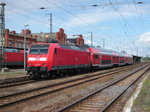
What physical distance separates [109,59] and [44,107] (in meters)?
32.1

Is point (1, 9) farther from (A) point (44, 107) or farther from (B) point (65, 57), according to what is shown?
(A) point (44, 107)

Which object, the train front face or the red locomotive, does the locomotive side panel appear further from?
the train front face

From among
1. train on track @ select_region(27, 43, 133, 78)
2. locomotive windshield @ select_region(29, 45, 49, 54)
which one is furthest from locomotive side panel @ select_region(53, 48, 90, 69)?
locomotive windshield @ select_region(29, 45, 49, 54)

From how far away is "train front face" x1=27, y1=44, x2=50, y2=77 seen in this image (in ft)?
62.1

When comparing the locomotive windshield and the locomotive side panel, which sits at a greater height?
the locomotive windshield

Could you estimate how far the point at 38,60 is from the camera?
19.3 meters

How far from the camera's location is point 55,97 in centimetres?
1162

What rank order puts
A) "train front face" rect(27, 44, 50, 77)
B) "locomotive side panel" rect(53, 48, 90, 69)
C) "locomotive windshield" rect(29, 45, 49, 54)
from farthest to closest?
"locomotive side panel" rect(53, 48, 90, 69), "locomotive windshield" rect(29, 45, 49, 54), "train front face" rect(27, 44, 50, 77)

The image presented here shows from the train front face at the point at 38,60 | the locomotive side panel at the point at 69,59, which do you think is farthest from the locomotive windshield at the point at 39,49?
the locomotive side panel at the point at 69,59

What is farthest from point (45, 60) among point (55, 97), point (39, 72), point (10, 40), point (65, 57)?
point (10, 40)

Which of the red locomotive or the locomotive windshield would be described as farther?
the locomotive windshield

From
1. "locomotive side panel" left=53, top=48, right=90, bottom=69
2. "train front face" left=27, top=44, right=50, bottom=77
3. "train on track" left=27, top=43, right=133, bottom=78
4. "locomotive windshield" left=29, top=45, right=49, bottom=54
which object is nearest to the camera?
"train front face" left=27, top=44, right=50, bottom=77

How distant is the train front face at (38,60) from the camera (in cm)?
1893

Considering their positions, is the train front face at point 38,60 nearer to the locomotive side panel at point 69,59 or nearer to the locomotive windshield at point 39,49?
the locomotive windshield at point 39,49
